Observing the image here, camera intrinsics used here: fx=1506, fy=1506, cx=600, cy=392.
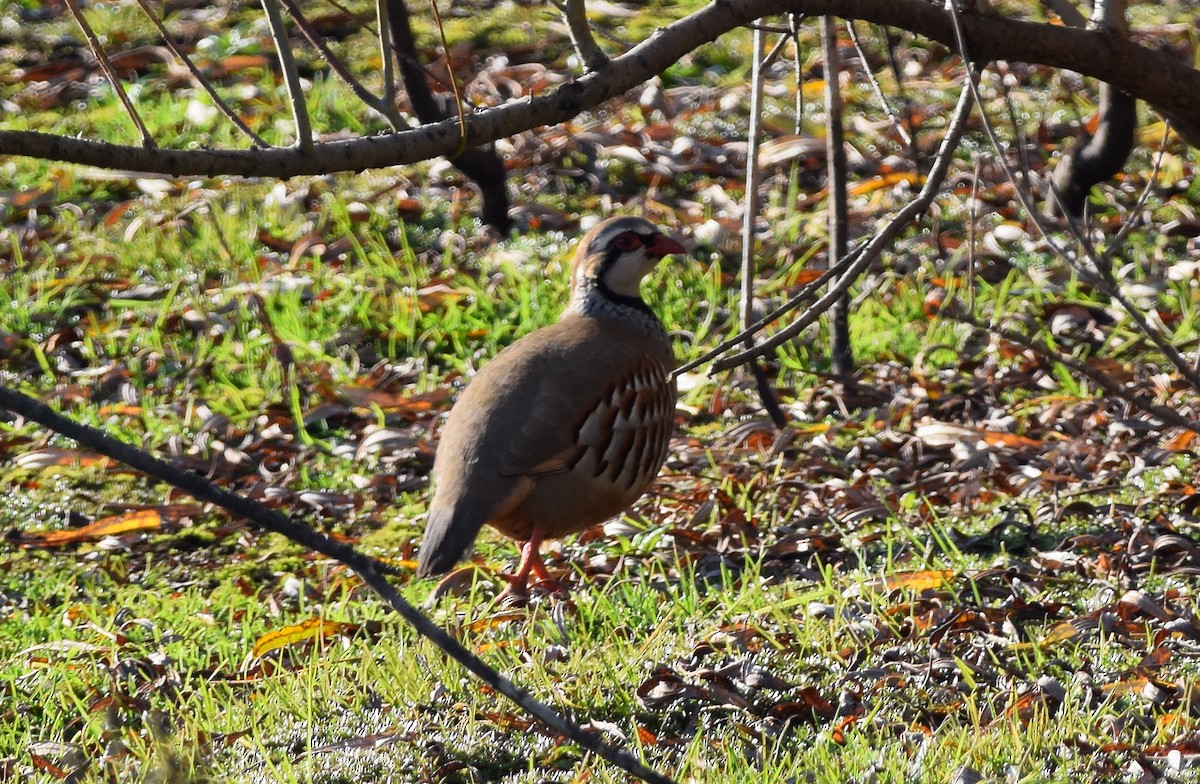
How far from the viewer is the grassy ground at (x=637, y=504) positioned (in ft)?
9.78

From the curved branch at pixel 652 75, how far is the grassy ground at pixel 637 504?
25 centimetres

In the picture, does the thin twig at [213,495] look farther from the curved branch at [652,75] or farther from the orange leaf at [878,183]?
the orange leaf at [878,183]

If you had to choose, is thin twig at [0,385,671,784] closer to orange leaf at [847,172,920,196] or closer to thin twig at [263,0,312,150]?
thin twig at [263,0,312,150]

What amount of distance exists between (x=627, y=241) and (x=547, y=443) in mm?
1018

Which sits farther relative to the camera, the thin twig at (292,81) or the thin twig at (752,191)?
the thin twig at (752,191)

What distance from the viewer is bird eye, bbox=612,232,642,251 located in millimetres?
4570

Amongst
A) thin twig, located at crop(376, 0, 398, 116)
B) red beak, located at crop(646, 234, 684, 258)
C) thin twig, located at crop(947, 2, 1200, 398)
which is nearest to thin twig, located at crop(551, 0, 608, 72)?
thin twig, located at crop(376, 0, 398, 116)

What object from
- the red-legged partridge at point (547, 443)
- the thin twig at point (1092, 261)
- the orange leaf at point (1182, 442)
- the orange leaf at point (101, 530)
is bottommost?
the orange leaf at point (101, 530)

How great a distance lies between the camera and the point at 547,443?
3779mm

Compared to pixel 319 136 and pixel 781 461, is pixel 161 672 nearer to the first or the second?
pixel 781 461

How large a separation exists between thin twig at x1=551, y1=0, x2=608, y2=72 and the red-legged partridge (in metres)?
1.33

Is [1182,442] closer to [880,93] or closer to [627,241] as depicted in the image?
[880,93]

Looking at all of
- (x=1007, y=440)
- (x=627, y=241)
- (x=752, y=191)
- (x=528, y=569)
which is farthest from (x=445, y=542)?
(x=1007, y=440)

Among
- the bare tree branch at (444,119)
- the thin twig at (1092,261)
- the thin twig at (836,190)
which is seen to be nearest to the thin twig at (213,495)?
the thin twig at (1092,261)
